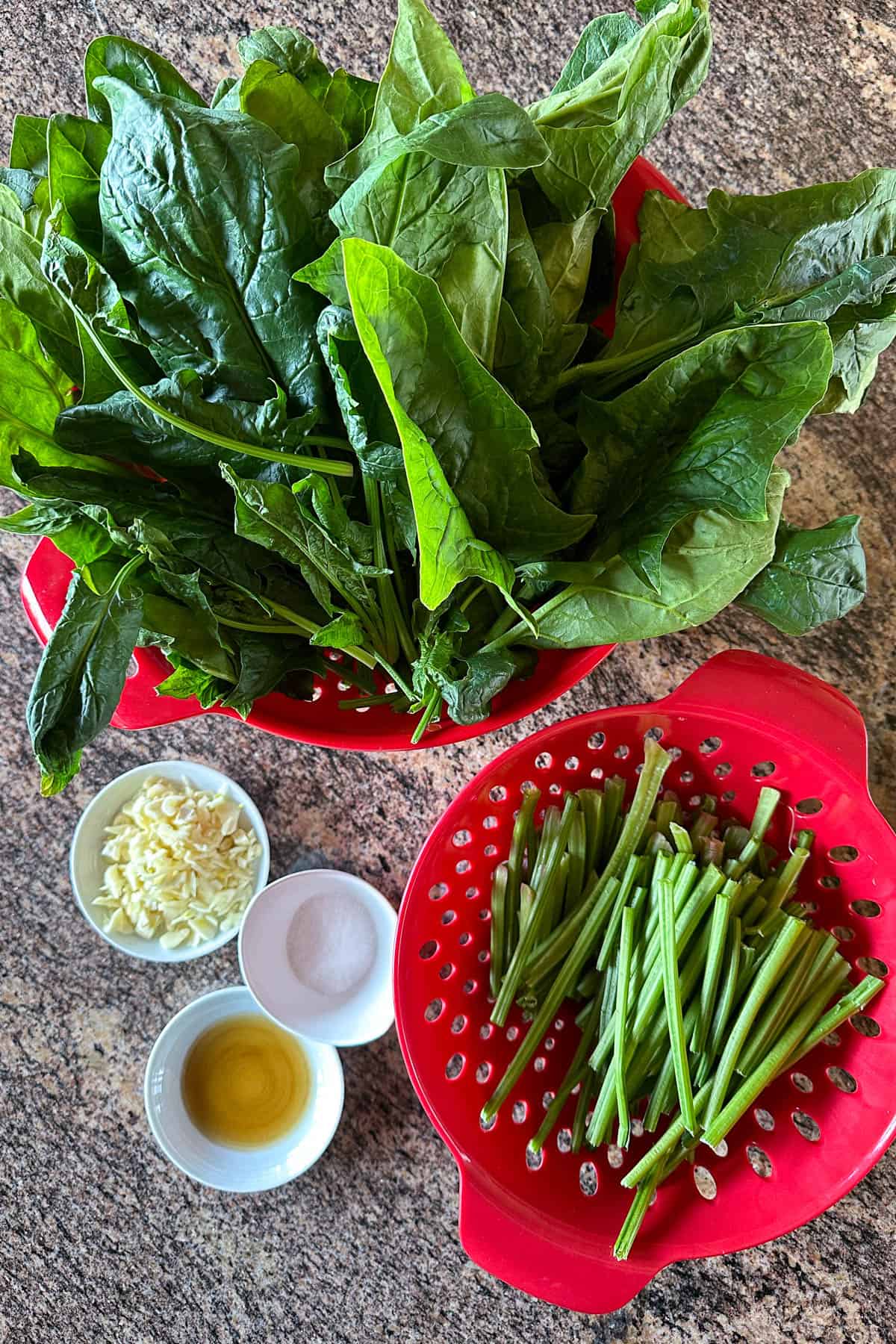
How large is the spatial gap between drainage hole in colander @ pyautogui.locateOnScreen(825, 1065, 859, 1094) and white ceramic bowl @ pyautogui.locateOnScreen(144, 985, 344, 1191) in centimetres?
46

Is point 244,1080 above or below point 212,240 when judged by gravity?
below

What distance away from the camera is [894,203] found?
2.11ft

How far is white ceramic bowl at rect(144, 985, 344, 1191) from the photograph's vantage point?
0.95 meters

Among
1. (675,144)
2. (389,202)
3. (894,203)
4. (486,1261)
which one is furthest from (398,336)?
(486,1261)

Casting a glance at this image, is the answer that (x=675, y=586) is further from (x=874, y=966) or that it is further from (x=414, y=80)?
(x=874, y=966)

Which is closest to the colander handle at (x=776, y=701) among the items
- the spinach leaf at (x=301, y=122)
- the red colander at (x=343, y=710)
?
the red colander at (x=343, y=710)

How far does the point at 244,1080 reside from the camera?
101 centimetres

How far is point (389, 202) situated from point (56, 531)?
0.97 ft

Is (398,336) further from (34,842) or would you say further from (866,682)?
(34,842)

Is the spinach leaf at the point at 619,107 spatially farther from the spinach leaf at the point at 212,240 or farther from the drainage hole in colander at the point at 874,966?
the drainage hole in colander at the point at 874,966

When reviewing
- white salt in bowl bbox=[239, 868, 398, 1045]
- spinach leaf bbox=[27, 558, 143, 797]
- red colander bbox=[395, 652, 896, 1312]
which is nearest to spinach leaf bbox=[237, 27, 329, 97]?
spinach leaf bbox=[27, 558, 143, 797]

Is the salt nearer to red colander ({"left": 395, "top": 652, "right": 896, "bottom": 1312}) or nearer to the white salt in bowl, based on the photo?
the white salt in bowl

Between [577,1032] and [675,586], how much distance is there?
1.74 ft

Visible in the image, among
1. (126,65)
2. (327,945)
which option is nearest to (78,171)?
(126,65)
